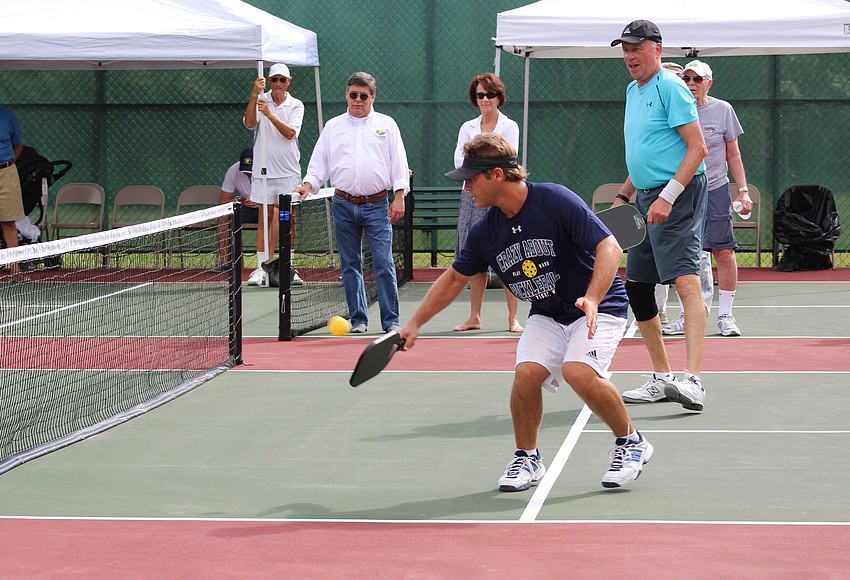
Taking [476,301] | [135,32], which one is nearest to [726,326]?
[476,301]

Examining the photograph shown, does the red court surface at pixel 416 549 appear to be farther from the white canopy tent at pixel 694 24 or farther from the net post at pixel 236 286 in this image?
the white canopy tent at pixel 694 24

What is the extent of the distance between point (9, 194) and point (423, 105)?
4971 mm

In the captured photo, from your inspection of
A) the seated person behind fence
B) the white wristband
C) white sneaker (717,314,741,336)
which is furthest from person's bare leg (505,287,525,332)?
the seated person behind fence

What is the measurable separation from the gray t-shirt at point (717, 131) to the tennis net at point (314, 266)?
3.08m

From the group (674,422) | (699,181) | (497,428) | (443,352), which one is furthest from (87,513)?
(443,352)

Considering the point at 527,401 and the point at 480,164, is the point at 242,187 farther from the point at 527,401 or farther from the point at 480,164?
the point at 480,164

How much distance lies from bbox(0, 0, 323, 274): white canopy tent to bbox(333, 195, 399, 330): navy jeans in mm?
3385

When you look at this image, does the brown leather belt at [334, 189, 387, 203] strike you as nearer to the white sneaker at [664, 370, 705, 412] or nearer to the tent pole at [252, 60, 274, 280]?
the tent pole at [252, 60, 274, 280]

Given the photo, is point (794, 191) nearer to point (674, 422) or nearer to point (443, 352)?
point (443, 352)

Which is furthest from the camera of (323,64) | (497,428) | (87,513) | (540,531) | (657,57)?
(323,64)

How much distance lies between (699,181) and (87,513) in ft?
13.0

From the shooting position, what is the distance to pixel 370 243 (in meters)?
10.5

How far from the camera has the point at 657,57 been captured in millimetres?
7520

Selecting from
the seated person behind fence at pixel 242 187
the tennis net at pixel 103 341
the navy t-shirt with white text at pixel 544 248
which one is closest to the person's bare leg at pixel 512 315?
the tennis net at pixel 103 341
